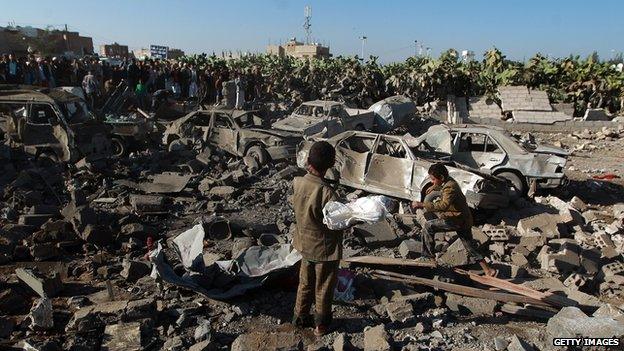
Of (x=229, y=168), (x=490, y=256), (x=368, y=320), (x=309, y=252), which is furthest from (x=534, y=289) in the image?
(x=229, y=168)

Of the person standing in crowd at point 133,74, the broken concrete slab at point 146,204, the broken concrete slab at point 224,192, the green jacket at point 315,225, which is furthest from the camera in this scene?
the person standing in crowd at point 133,74

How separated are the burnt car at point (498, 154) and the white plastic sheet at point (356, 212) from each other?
590 centimetres

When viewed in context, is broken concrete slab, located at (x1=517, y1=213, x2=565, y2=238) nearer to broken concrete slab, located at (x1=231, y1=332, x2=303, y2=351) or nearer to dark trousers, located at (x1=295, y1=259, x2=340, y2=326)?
dark trousers, located at (x1=295, y1=259, x2=340, y2=326)

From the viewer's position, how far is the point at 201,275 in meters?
5.25

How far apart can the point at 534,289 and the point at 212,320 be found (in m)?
3.65

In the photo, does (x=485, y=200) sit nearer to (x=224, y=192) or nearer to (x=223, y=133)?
(x=224, y=192)

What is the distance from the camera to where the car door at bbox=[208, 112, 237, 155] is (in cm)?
1208

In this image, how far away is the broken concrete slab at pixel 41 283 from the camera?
533 cm

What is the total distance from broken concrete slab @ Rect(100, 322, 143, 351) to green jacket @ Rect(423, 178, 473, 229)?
3.43m

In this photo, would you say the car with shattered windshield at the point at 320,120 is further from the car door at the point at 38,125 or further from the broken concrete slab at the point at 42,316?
the broken concrete slab at the point at 42,316

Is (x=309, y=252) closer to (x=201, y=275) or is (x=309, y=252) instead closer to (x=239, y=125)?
(x=201, y=275)

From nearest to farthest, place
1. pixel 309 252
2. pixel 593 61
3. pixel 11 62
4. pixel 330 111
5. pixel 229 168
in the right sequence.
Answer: pixel 309 252
pixel 229 168
pixel 330 111
pixel 11 62
pixel 593 61

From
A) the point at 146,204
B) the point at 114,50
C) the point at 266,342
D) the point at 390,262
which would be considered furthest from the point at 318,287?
the point at 114,50

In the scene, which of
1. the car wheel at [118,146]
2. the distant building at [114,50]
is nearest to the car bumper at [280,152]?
the car wheel at [118,146]
